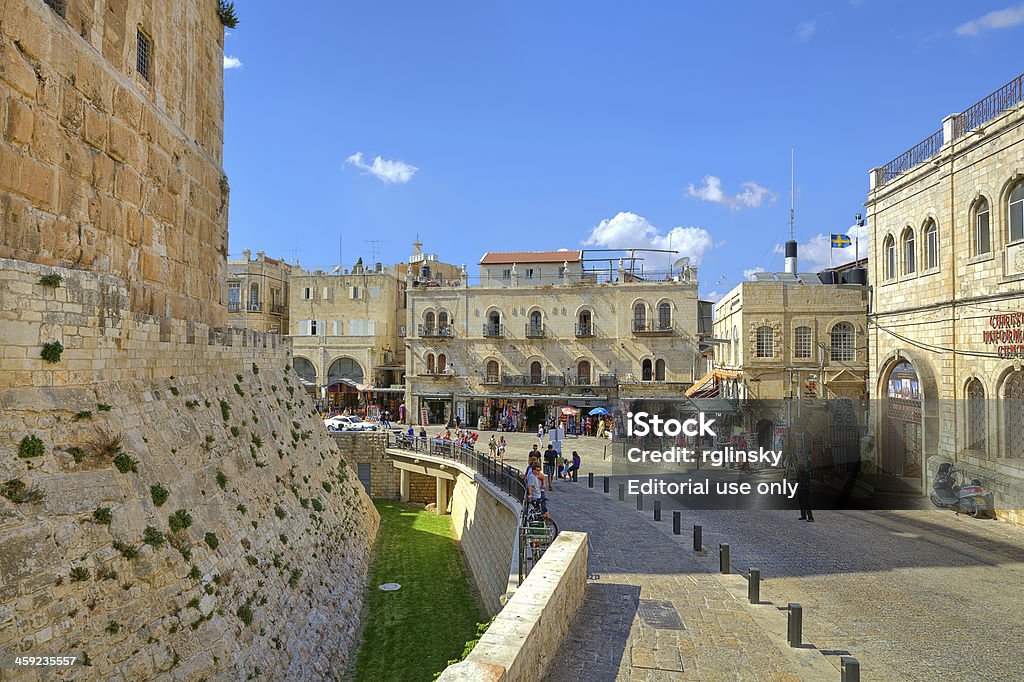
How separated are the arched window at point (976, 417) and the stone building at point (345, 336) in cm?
3091

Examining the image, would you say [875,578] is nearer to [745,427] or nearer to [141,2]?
[745,427]

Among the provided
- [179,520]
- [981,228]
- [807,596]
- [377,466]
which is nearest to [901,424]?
[981,228]

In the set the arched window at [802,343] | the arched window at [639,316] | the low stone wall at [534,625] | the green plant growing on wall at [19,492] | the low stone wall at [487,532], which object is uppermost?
the arched window at [639,316]

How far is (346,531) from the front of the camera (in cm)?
1745

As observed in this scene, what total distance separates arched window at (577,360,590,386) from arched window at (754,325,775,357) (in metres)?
10.7

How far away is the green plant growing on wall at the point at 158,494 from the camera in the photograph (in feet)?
29.4

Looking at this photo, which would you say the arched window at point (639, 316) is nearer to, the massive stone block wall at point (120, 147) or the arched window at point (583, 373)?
the arched window at point (583, 373)

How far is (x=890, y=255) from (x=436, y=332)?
79.7 ft

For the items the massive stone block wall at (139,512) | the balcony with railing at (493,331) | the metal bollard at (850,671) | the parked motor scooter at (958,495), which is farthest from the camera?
the balcony with railing at (493,331)

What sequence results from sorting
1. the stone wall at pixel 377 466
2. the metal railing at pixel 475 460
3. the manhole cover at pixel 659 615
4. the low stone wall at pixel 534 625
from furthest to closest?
1. the stone wall at pixel 377 466
2. the metal railing at pixel 475 460
3. the manhole cover at pixel 659 615
4. the low stone wall at pixel 534 625

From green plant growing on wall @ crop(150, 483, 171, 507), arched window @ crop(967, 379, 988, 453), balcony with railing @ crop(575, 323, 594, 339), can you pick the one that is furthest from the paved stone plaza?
balcony with railing @ crop(575, 323, 594, 339)

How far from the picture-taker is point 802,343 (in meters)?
26.9

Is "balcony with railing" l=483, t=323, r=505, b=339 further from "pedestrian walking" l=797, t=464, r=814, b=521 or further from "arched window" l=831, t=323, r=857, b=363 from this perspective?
"pedestrian walking" l=797, t=464, r=814, b=521

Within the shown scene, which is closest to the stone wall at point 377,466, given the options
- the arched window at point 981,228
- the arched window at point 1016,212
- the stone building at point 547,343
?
the stone building at point 547,343
